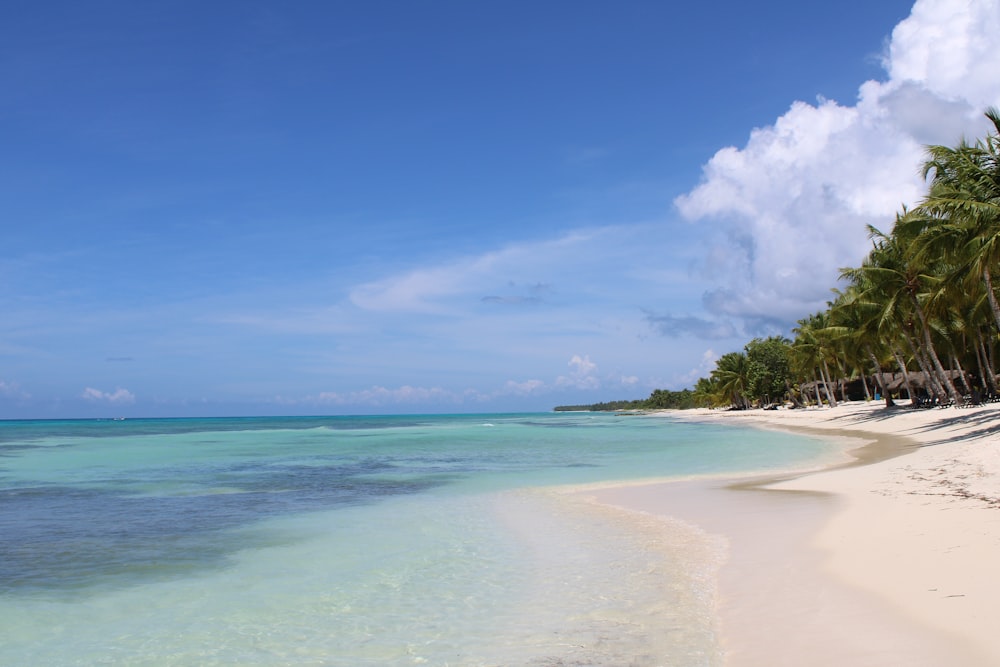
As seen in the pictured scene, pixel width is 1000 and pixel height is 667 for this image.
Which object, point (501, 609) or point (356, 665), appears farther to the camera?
point (501, 609)

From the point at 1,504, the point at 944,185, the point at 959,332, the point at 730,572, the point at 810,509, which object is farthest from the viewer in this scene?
the point at 959,332

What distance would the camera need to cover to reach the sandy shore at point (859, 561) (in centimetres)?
473

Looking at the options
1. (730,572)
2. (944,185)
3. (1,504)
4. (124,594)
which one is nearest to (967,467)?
(730,572)

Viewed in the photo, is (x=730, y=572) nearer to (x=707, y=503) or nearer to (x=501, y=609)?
(x=501, y=609)

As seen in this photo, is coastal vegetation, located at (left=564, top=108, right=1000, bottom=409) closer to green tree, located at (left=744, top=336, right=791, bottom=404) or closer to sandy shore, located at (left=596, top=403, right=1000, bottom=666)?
green tree, located at (left=744, top=336, right=791, bottom=404)

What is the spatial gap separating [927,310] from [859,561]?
81.1 ft

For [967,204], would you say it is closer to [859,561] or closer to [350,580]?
[859,561]

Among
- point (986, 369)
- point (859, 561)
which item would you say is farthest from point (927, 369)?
point (859, 561)

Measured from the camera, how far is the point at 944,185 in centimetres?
2012

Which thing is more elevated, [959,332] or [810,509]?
[959,332]

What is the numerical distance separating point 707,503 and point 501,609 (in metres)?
6.85

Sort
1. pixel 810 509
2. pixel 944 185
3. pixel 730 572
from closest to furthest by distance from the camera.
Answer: pixel 730 572 < pixel 810 509 < pixel 944 185

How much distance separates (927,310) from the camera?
2714 centimetres

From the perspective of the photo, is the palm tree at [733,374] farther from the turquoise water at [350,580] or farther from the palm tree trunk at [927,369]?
the turquoise water at [350,580]
